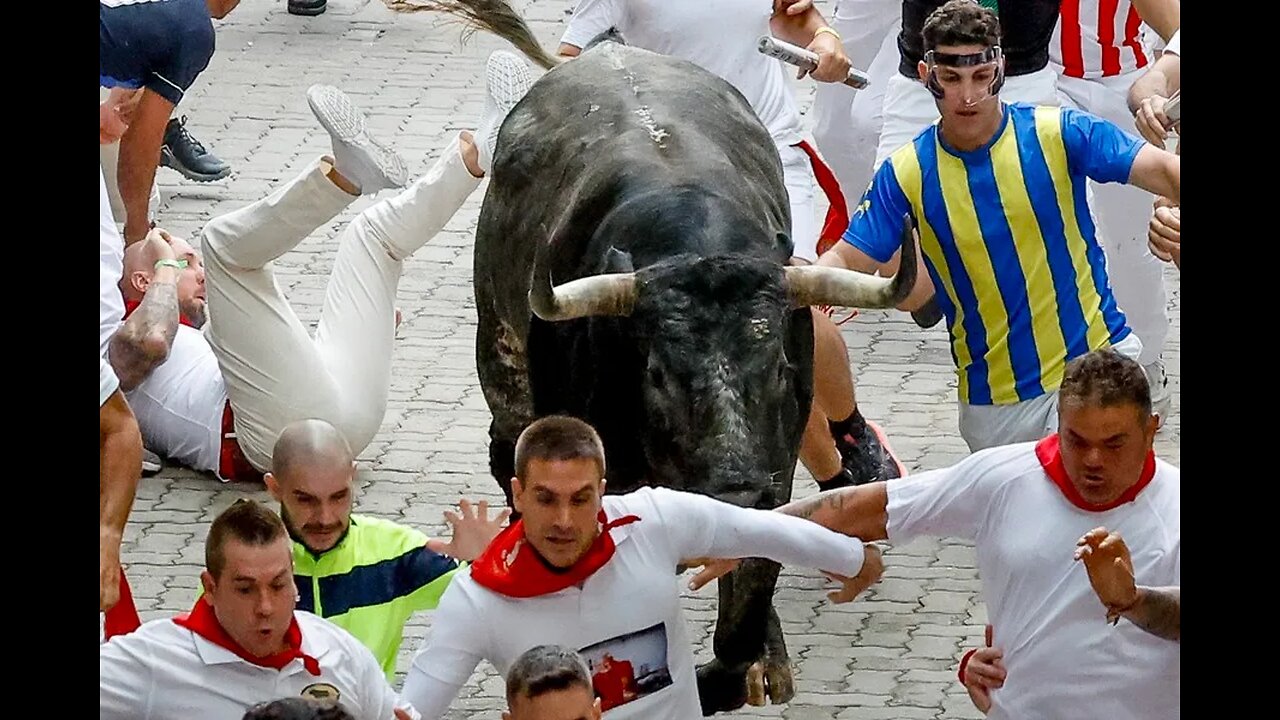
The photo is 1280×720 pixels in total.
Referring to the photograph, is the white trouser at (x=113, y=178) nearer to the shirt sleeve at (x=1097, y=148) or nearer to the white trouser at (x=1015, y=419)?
the white trouser at (x=1015, y=419)

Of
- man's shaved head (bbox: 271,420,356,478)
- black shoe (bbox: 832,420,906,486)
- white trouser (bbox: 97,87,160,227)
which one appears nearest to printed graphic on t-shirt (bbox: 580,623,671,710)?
man's shaved head (bbox: 271,420,356,478)

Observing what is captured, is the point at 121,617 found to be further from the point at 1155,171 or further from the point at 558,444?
the point at 1155,171

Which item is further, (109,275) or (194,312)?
(194,312)

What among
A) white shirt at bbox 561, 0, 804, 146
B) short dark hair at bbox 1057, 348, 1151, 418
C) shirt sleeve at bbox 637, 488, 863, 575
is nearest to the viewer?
short dark hair at bbox 1057, 348, 1151, 418

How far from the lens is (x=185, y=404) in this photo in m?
8.41

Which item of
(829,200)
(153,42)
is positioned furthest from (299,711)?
(153,42)

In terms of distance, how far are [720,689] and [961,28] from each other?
1.97m

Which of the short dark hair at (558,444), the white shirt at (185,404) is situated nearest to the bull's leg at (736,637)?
the short dark hair at (558,444)

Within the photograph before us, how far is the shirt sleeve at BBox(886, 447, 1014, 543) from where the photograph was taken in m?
5.20

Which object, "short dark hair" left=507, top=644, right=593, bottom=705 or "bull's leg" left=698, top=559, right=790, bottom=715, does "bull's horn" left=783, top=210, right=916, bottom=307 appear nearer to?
"bull's leg" left=698, top=559, right=790, bottom=715

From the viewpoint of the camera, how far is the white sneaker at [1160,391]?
880cm

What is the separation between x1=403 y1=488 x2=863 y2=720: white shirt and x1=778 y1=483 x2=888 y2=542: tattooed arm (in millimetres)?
102
